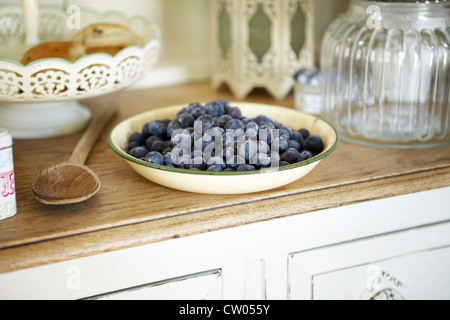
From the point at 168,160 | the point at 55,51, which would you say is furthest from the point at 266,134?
the point at 55,51

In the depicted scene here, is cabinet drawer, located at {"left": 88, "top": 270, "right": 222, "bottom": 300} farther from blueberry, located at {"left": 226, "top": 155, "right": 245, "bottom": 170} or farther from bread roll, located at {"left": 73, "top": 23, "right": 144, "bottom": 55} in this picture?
bread roll, located at {"left": 73, "top": 23, "right": 144, "bottom": 55}

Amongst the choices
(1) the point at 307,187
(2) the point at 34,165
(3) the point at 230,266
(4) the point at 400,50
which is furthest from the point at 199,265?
(4) the point at 400,50

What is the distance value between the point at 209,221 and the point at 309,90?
45cm

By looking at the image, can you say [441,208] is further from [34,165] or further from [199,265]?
[34,165]

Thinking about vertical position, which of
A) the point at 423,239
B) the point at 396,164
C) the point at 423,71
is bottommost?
the point at 423,239

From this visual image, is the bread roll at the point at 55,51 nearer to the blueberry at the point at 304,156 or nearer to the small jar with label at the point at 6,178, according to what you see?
the small jar with label at the point at 6,178

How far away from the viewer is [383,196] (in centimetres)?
77

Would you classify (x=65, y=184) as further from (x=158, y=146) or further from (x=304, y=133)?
(x=304, y=133)

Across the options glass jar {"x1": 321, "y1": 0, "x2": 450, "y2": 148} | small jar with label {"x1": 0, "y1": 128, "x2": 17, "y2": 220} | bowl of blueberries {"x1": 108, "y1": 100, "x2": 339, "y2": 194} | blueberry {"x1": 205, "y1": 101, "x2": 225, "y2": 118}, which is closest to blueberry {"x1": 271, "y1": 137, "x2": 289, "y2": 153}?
bowl of blueberries {"x1": 108, "y1": 100, "x2": 339, "y2": 194}

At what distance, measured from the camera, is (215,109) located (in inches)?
31.5

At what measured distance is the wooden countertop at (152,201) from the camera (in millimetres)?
629

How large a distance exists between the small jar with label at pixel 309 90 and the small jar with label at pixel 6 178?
0.57 metres

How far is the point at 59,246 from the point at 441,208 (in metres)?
0.55

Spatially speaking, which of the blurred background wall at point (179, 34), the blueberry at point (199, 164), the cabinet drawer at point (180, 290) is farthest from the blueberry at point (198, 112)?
the blurred background wall at point (179, 34)
